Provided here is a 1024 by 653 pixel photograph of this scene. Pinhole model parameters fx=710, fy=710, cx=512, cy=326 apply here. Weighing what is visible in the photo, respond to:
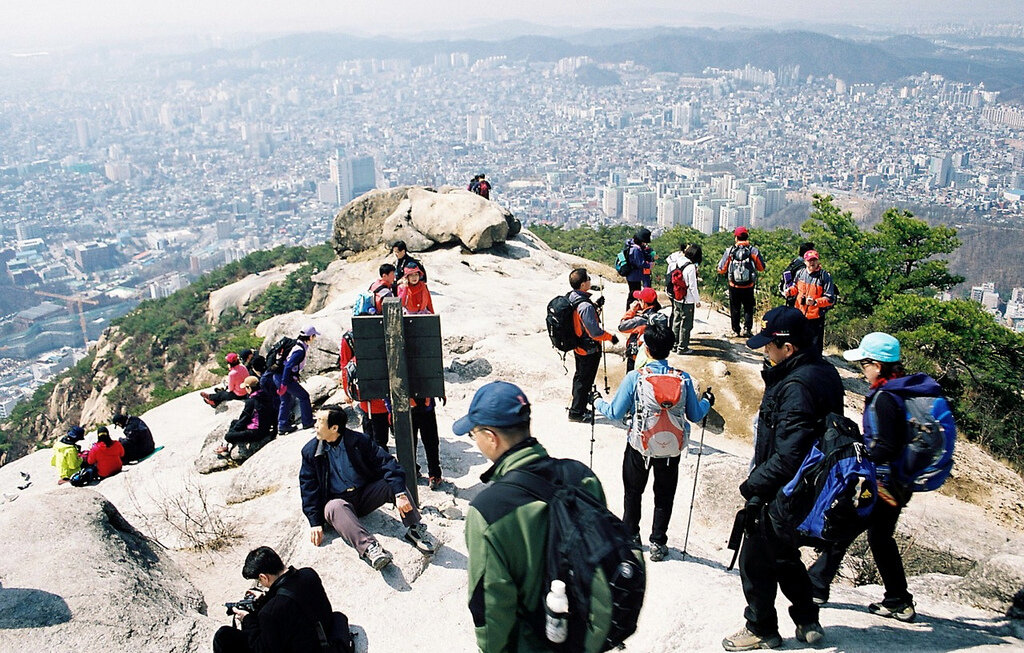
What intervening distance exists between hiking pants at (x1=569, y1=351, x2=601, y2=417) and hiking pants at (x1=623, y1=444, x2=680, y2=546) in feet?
8.49

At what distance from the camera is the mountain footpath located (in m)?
4.35

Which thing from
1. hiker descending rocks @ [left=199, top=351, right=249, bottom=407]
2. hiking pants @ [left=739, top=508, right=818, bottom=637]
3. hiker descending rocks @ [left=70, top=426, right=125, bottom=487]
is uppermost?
hiking pants @ [left=739, top=508, right=818, bottom=637]

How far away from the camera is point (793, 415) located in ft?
12.7

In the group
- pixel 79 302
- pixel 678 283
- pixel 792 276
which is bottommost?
pixel 79 302

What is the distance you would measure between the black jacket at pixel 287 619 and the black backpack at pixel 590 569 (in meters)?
1.92

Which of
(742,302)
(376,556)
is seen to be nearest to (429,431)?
(376,556)

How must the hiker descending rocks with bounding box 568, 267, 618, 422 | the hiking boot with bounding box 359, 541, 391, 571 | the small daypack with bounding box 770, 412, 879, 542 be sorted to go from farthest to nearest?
the hiker descending rocks with bounding box 568, 267, 618, 422
the hiking boot with bounding box 359, 541, 391, 571
the small daypack with bounding box 770, 412, 879, 542

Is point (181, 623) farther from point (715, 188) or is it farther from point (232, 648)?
point (715, 188)

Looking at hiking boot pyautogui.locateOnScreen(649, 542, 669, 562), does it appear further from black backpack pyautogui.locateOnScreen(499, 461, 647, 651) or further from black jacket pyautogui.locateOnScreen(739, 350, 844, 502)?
black backpack pyautogui.locateOnScreen(499, 461, 647, 651)

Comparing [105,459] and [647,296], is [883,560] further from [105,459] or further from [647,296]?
[105,459]

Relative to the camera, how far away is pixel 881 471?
4.05 m

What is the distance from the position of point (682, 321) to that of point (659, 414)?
6111 mm

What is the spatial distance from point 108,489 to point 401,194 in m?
14.4

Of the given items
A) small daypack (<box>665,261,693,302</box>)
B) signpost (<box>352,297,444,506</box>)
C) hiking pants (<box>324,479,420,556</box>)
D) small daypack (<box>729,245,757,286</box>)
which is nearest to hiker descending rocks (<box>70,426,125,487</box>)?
signpost (<box>352,297,444,506</box>)
